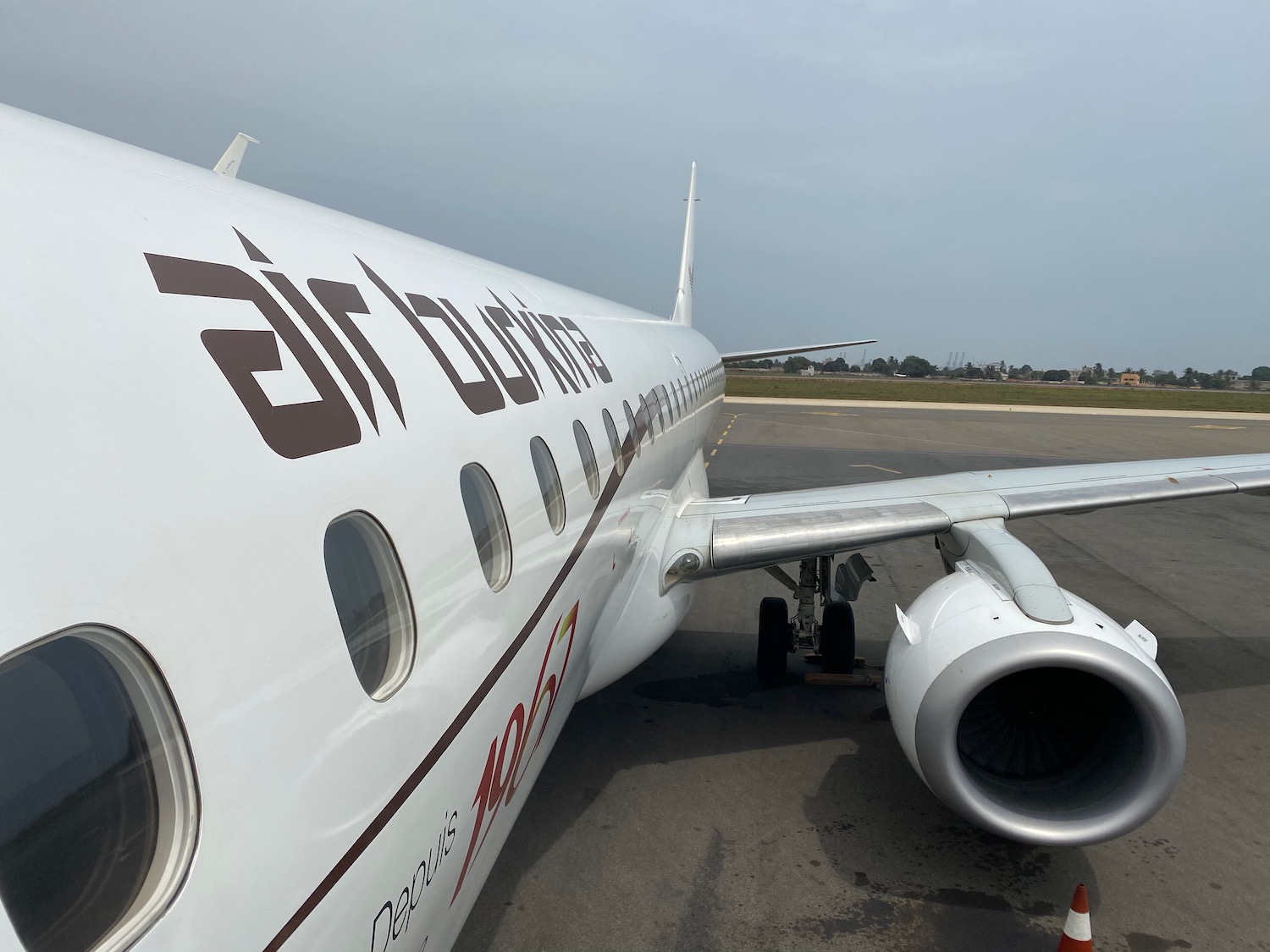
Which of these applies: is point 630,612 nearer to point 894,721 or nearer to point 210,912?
point 894,721

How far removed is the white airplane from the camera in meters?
1.43

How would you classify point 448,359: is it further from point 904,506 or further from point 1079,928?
point 904,506

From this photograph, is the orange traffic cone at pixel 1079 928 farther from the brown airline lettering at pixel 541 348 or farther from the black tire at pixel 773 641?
the black tire at pixel 773 641

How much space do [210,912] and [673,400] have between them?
7.50 metres

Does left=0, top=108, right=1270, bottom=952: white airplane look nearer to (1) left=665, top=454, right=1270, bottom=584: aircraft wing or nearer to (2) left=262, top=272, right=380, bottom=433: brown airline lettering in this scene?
(2) left=262, top=272, right=380, bottom=433: brown airline lettering

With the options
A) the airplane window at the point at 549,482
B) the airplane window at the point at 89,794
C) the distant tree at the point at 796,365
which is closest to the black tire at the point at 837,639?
the airplane window at the point at 549,482

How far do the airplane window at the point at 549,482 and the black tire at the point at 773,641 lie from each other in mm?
4414

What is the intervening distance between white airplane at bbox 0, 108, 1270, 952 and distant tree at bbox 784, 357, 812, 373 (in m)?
132

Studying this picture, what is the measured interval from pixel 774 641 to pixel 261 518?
6837 mm

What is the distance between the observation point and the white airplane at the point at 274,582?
1426 mm

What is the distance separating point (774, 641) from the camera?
8219 mm

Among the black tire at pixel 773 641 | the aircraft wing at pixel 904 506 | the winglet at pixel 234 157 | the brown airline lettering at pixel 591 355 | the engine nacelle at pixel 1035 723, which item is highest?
the winglet at pixel 234 157

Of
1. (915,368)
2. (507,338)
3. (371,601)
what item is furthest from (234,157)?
(915,368)

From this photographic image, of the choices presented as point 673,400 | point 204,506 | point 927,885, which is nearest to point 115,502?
point 204,506
